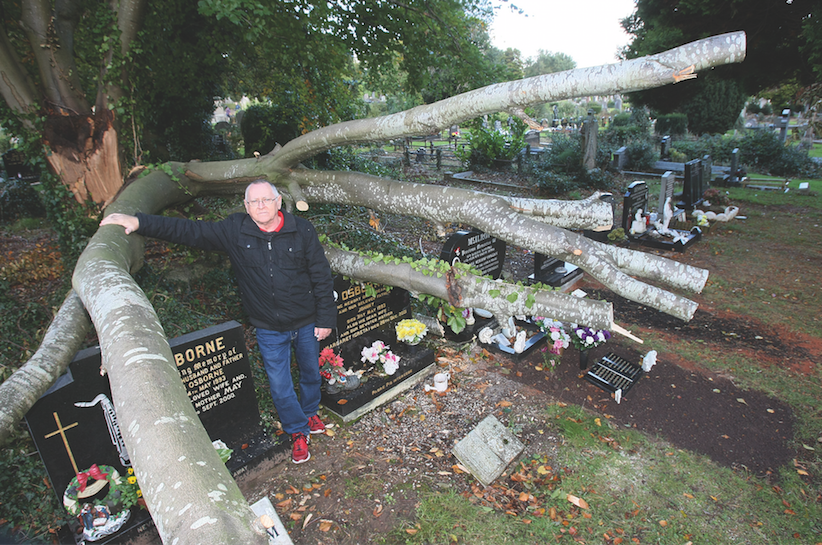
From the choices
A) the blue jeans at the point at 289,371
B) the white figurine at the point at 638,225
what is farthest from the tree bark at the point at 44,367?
the white figurine at the point at 638,225

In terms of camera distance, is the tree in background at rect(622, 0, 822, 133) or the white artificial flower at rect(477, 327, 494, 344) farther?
the tree in background at rect(622, 0, 822, 133)

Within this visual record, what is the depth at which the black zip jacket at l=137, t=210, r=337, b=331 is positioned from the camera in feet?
11.8

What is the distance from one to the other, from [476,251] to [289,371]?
3609 millimetres

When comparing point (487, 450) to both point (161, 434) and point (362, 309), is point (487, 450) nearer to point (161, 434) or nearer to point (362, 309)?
point (362, 309)

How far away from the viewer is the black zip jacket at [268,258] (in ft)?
11.8

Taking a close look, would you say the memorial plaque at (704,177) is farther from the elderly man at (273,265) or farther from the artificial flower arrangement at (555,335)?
the elderly man at (273,265)

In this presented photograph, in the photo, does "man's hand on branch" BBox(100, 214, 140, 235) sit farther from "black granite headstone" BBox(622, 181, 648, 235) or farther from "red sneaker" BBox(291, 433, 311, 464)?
"black granite headstone" BBox(622, 181, 648, 235)

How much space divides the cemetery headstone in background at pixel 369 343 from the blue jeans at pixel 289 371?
0.53 m

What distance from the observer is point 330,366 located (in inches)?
202

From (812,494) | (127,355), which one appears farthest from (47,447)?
(812,494)

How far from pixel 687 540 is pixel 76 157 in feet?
22.4

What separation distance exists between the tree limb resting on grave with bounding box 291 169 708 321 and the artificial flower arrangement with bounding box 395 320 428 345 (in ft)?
5.00

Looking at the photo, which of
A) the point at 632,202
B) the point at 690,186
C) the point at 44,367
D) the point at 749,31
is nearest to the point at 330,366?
the point at 44,367

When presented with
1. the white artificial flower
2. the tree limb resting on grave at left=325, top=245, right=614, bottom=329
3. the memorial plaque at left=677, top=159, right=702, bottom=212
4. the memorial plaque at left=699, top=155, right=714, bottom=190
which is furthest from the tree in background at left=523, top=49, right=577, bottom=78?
the tree limb resting on grave at left=325, top=245, right=614, bottom=329
